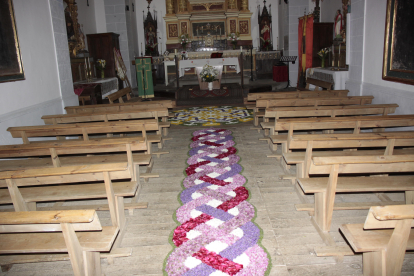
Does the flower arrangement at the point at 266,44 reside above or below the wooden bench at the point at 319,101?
above

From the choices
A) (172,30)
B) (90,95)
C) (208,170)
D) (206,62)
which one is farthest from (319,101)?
(172,30)

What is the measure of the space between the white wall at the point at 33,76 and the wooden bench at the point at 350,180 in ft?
12.0

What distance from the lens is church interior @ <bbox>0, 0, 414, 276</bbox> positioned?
1.91 meters

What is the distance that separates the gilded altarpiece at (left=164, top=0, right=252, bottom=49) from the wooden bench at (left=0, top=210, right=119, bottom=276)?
11921mm

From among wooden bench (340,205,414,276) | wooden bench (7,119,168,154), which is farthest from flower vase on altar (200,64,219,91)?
wooden bench (340,205,414,276)

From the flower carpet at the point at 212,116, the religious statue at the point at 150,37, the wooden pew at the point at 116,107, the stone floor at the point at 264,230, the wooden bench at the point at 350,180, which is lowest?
the stone floor at the point at 264,230

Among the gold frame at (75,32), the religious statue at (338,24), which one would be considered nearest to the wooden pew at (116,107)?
the gold frame at (75,32)

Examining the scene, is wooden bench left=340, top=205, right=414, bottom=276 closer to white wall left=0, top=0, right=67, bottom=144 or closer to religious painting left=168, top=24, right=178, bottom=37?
white wall left=0, top=0, right=67, bottom=144

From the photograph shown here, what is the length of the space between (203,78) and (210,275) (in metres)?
7.51

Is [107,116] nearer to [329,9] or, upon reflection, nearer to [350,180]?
[350,180]

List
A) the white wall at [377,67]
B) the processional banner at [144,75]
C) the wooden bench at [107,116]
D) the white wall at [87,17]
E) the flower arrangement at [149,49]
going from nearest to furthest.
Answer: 1. the wooden bench at [107,116]
2. the white wall at [377,67]
3. the processional banner at [144,75]
4. the white wall at [87,17]
5. the flower arrangement at [149,49]

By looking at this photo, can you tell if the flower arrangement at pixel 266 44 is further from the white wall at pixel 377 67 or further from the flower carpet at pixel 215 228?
the flower carpet at pixel 215 228

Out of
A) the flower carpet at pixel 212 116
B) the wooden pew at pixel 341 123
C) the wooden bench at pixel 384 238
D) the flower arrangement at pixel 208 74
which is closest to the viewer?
the wooden bench at pixel 384 238

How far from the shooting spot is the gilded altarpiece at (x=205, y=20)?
12.9 meters
